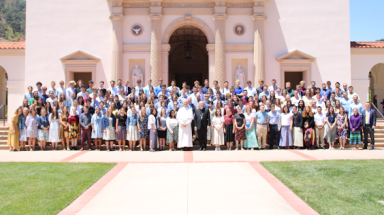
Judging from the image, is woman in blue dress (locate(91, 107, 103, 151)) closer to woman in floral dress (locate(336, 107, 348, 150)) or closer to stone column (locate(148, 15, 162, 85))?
stone column (locate(148, 15, 162, 85))

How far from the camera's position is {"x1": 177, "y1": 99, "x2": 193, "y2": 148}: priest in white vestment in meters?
12.5

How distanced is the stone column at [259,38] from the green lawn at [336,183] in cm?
1009

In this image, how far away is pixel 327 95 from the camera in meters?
14.8

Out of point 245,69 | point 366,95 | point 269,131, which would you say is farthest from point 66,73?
point 366,95

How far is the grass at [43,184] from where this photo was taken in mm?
5644

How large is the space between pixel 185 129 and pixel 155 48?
A: 26.1 ft

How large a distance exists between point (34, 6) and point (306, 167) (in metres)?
17.8

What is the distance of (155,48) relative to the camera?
19031 mm

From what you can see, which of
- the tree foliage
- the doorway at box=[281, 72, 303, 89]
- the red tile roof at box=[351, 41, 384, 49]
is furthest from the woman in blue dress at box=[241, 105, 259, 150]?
the tree foliage

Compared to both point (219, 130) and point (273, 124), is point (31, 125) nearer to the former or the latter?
point (219, 130)

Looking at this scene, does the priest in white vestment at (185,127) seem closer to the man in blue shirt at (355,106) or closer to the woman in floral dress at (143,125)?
the woman in floral dress at (143,125)

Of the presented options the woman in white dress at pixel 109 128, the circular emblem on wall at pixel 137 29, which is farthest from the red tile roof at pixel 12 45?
the woman in white dress at pixel 109 128

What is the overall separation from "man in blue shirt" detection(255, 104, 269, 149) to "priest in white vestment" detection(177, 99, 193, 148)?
8.61 feet

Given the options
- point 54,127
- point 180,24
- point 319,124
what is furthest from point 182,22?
point 319,124
